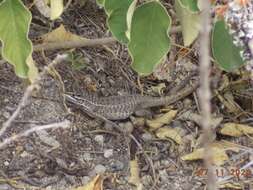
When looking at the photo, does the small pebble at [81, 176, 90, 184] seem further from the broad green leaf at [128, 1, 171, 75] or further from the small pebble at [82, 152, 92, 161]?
the broad green leaf at [128, 1, 171, 75]

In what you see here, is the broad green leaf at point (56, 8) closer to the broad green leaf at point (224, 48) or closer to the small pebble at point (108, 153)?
the broad green leaf at point (224, 48)

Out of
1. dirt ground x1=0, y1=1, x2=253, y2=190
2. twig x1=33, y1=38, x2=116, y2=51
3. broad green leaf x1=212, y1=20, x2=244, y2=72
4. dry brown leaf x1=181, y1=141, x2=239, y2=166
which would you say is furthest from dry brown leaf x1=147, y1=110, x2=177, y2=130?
broad green leaf x1=212, y1=20, x2=244, y2=72

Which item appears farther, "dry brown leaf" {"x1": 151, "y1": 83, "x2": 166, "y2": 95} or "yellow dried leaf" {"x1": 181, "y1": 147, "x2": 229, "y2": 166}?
"dry brown leaf" {"x1": 151, "y1": 83, "x2": 166, "y2": 95}

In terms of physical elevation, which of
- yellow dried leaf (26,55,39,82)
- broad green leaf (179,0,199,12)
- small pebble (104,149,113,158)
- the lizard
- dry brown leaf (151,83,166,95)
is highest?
dry brown leaf (151,83,166,95)

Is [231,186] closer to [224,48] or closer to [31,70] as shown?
[224,48]

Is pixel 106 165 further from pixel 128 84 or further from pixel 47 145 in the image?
pixel 128 84

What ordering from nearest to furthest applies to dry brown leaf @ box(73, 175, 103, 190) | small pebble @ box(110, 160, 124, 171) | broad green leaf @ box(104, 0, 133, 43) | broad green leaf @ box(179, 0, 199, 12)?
broad green leaf @ box(179, 0, 199, 12) < broad green leaf @ box(104, 0, 133, 43) < dry brown leaf @ box(73, 175, 103, 190) < small pebble @ box(110, 160, 124, 171)

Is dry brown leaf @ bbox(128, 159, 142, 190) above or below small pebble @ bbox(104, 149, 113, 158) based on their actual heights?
below
